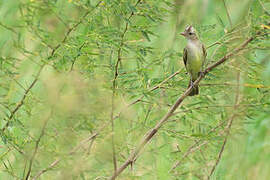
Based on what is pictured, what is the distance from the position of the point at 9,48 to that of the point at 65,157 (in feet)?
2.19

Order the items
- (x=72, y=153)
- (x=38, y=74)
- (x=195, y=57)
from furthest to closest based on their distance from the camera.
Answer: (x=195, y=57) → (x=38, y=74) → (x=72, y=153)

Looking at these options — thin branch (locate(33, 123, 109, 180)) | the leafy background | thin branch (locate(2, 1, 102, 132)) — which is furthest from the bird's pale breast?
thin branch (locate(33, 123, 109, 180))

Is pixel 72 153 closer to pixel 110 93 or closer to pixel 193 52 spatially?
pixel 110 93

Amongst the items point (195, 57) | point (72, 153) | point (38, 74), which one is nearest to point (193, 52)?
point (195, 57)

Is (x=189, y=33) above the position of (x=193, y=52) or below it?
above

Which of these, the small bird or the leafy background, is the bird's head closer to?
the small bird

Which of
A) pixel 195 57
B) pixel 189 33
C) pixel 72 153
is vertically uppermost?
pixel 189 33

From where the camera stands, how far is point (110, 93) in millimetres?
1495

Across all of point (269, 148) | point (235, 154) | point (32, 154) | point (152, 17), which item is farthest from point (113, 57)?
point (269, 148)

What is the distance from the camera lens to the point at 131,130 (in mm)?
1722

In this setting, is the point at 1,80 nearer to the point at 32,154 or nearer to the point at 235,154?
the point at 32,154

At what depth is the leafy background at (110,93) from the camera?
139 cm

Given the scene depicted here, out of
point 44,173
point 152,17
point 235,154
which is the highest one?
point 152,17

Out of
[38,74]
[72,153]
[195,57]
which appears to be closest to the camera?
[72,153]
